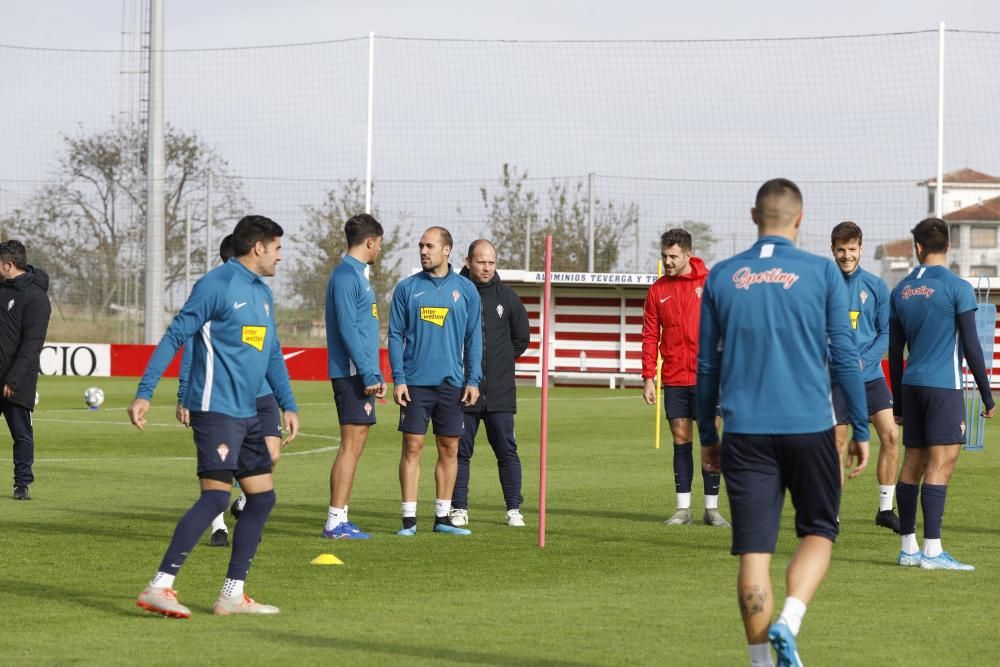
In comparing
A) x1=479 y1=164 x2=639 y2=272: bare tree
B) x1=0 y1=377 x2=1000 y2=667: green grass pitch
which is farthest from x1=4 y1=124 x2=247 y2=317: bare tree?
x1=0 y1=377 x2=1000 y2=667: green grass pitch

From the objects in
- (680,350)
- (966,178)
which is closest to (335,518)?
(680,350)

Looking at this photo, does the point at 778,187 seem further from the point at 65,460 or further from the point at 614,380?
the point at 614,380

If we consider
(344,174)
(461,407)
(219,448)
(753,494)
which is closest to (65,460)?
(461,407)

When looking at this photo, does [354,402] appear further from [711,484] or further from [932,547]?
[932,547]

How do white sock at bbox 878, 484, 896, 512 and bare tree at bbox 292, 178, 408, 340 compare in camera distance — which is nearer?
white sock at bbox 878, 484, 896, 512

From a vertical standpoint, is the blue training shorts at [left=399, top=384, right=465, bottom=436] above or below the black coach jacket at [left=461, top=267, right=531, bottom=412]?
below

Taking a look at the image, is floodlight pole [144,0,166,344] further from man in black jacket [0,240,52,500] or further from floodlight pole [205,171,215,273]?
man in black jacket [0,240,52,500]

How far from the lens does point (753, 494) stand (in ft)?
19.4

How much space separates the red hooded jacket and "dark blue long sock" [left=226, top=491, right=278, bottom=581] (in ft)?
15.0

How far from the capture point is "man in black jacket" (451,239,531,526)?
11539mm

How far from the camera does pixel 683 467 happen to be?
11688 mm

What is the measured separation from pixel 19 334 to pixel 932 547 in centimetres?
744

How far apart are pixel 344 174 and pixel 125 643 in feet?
87.4

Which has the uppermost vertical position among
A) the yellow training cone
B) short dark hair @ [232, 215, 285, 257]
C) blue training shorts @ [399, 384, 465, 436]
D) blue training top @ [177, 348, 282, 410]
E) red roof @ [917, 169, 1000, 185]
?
red roof @ [917, 169, 1000, 185]
